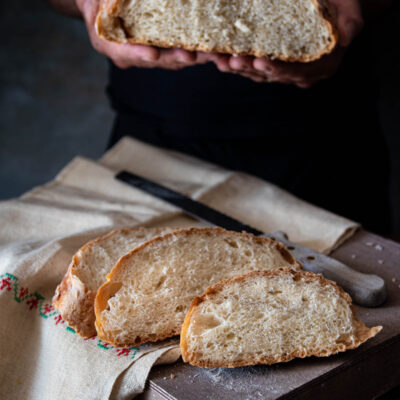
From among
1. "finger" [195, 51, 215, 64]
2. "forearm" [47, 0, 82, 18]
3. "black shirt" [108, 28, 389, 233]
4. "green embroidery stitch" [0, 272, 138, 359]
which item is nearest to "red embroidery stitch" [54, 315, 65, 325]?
"green embroidery stitch" [0, 272, 138, 359]

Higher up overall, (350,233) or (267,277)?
(267,277)

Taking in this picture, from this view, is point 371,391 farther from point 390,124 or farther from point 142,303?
point 390,124

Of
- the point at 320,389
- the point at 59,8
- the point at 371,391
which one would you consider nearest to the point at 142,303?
the point at 320,389

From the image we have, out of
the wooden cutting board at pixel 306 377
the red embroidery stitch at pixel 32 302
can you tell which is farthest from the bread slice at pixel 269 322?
the red embroidery stitch at pixel 32 302

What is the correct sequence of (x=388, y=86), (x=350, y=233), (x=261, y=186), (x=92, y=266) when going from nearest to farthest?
(x=92, y=266) < (x=350, y=233) < (x=261, y=186) < (x=388, y=86)

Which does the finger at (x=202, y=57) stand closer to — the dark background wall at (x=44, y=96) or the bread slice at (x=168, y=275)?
the bread slice at (x=168, y=275)

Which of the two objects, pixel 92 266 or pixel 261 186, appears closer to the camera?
pixel 92 266

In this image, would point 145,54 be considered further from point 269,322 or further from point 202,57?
point 269,322
